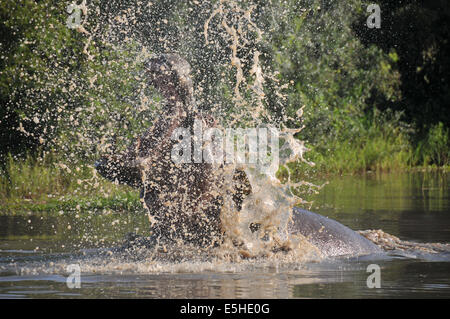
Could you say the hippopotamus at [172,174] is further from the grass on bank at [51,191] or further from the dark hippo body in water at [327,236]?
the grass on bank at [51,191]

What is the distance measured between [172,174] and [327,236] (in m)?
1.91

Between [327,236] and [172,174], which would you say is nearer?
[172,174]

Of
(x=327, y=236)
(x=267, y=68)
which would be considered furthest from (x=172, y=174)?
(x=267, y=68)

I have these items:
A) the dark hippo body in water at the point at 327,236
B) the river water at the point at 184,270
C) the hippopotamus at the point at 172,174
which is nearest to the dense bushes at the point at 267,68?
the hippopotamus at the point at 172,174

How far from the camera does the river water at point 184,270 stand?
27.2 feet

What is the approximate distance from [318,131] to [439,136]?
180 inches

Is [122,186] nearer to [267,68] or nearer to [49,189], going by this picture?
[49,189]

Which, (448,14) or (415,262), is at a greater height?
(448,14)

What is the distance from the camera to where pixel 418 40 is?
96.8ft

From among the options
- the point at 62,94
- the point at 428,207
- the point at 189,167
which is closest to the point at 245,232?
the point at 189,167

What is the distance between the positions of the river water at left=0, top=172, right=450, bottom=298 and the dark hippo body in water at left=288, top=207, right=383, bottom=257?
0.73 feet

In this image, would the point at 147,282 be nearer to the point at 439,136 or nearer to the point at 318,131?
the point at 318,131

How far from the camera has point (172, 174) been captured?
9477 mm
